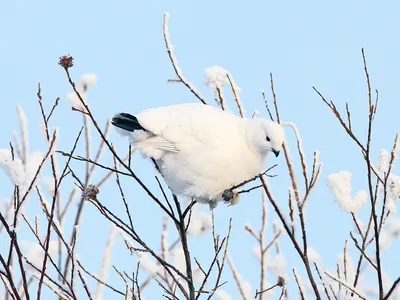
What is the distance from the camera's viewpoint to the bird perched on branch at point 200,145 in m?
3.51

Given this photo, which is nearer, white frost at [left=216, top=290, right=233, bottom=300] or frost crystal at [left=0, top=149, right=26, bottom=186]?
frost crystal at [left=0, top=149, right=26, bottom=186]

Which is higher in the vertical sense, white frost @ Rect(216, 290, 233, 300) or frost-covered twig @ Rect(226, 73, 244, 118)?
frost-covered twig @ Rect(226, 73, 244, 118)

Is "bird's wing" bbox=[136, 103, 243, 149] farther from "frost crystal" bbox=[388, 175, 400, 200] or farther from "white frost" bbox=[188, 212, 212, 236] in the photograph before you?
"white frost" bbox=[188, 212, 212, 236]

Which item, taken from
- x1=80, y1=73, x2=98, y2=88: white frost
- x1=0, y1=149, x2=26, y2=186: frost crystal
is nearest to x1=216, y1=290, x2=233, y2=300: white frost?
x1=80, y1=73, x2=98, y2=88: white frost

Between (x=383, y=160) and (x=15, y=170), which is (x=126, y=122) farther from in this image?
(x=383, y=160)

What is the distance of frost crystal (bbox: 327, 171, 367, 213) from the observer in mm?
2781

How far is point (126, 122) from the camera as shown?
3523 millimetres

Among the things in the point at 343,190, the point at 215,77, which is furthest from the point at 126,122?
the point at 343,190

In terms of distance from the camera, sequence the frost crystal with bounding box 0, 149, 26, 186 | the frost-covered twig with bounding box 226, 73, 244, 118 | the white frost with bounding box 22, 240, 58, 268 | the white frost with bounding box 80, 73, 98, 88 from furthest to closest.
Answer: the white frost with bounding box 80, 73, 98, 88 < the white frost with bounding box 22, 240, 58, 268 < the frost-covered twig with bounding box 226, 73, 244, 118 < the frost crystal with bounding box 0, 149, 26, 186

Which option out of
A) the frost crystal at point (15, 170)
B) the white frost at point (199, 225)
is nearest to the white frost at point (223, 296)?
the white frost at point (199, 225)

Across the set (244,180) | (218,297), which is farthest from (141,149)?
(218,297)

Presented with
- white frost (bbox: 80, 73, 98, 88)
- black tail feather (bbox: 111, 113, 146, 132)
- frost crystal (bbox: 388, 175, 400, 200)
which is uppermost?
white frost (bbox: 80, 73, 98, 88)

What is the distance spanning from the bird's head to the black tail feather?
0.58 m

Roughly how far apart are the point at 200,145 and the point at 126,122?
37 centimetres
